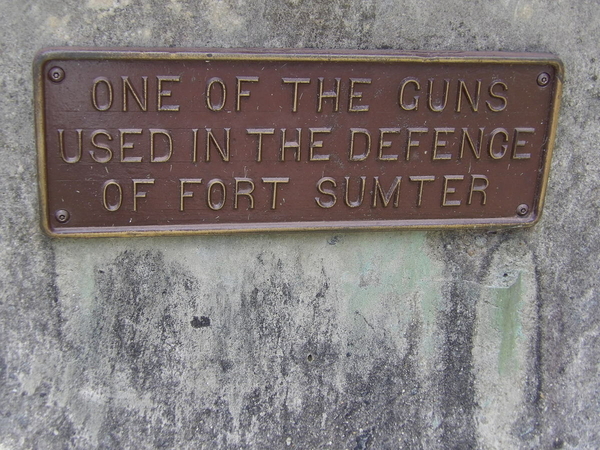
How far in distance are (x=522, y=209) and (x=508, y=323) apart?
14.8 inches

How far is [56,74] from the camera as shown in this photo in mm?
1497

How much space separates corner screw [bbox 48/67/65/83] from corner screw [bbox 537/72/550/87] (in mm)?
1322

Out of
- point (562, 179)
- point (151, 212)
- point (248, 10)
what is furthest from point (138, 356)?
point (562, 179)

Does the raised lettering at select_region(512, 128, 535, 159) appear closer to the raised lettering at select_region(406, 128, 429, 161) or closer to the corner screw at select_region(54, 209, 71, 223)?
the raised lettering at select_region(406, 128, 429, 161)

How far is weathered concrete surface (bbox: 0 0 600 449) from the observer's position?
160 centimetres

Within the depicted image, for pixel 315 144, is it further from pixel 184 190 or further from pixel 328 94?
pixel 184 190

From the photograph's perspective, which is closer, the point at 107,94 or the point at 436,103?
the point at 107,94

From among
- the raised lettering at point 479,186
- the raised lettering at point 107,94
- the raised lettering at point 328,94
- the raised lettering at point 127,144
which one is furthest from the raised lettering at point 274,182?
the raised lettering at point 479,186

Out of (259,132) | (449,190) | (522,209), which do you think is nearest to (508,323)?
(522,209)

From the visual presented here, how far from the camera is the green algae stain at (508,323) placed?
1.88m

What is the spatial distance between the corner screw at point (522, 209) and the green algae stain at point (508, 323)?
212mm

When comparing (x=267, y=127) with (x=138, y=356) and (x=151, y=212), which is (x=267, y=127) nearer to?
(x=151, y=212)

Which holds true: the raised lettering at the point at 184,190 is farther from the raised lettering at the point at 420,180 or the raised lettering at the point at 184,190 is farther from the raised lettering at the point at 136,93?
the raised lettering at the point at 420,180

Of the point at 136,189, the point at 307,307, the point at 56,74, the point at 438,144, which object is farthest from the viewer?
the point at 307,307
